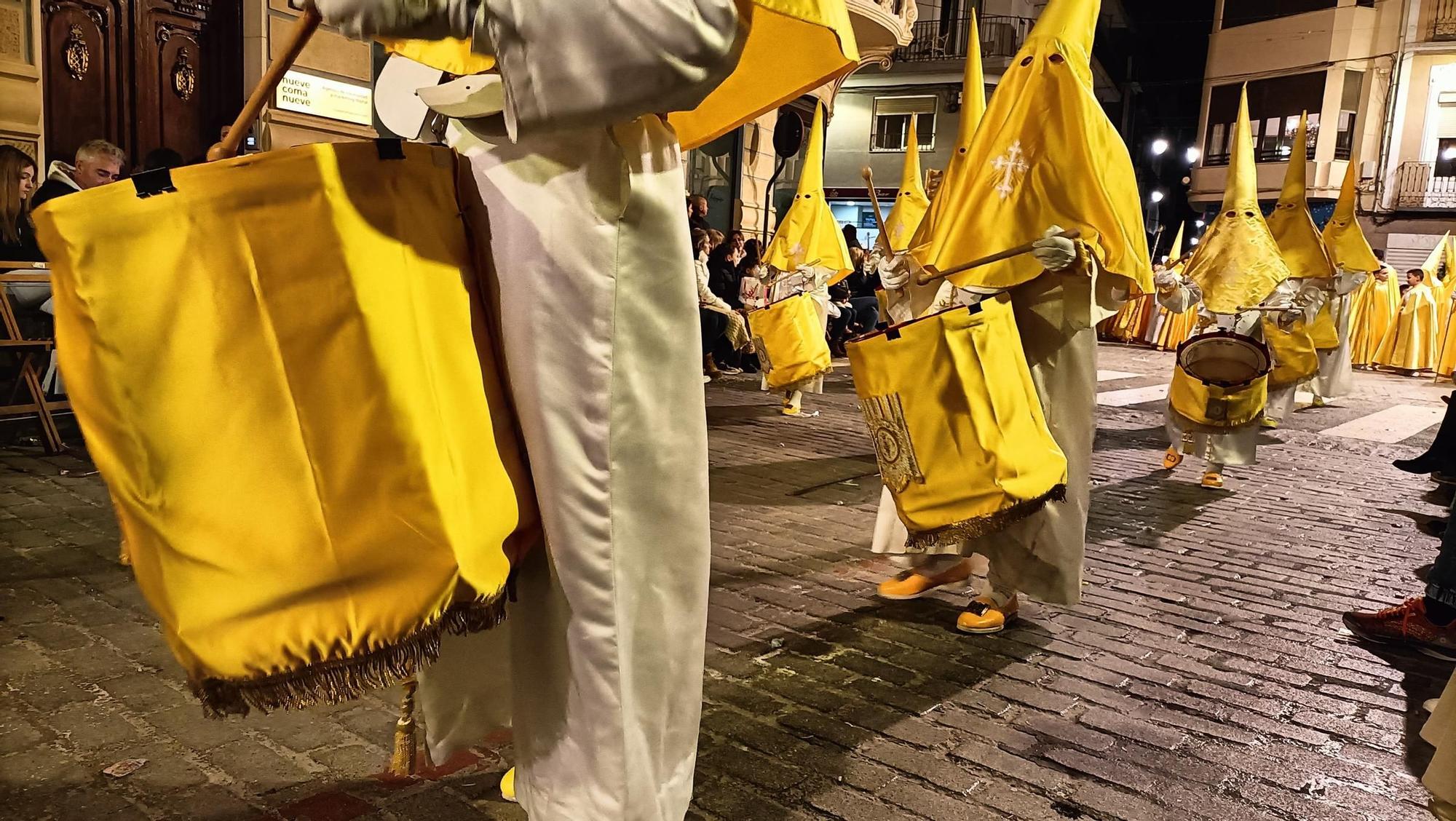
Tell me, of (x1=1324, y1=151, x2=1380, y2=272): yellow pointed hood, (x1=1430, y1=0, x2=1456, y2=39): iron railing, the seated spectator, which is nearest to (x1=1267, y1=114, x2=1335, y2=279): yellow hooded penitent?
(x1=1324, y1=151, x2=1380, y2=272): yellow pointed hood

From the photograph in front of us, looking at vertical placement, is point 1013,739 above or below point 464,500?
below

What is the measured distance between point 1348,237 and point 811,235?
22.0 ft

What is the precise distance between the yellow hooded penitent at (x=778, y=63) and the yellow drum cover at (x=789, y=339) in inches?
253

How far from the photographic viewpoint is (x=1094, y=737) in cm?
289

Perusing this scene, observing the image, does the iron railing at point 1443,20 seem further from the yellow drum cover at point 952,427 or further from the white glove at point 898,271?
the yellow drum cover at point 952,427

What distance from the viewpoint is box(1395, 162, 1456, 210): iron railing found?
27438 millimetres

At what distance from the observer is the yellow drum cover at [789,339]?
8562 millimetres

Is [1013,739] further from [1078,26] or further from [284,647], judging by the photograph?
[1078,26]

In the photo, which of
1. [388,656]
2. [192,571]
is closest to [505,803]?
[388,656]

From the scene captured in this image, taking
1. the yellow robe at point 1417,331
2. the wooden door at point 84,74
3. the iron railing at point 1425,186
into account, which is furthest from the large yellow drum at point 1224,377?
the iron railing at point 1425,186

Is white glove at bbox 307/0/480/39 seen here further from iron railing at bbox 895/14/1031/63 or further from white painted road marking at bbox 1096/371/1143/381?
iron railing at bbox 895/14/1031/63

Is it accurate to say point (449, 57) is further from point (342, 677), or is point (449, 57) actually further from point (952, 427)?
point (952, 427)

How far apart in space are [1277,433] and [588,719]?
377 inches

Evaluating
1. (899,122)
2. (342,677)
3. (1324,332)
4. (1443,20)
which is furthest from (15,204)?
(1443,20)
